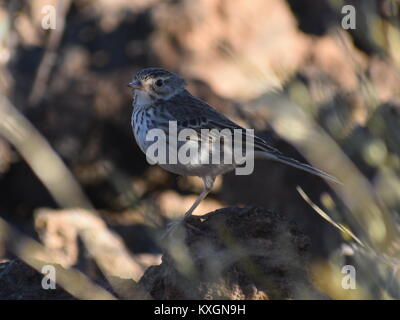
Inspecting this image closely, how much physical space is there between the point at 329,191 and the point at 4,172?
5144 mm

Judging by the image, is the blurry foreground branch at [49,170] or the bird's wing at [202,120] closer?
the blurry foreground branch at [49,170]

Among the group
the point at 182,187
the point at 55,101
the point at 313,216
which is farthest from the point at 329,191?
the point at 55,101

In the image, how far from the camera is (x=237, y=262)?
479 cm

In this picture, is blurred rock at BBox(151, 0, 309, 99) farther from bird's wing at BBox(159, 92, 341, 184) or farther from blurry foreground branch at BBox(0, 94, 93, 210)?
→ blurry foreground branch at BBox(0, 94, 93, 210)

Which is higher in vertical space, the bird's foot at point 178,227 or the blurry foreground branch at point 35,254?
the bird's foot at point 178,227

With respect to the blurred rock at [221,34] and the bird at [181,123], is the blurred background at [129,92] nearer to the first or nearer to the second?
the blurred rock at [221,34]

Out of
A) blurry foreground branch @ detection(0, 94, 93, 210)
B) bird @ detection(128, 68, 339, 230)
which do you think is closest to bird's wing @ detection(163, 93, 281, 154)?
bird @ detection(128, 68, 339, 230)

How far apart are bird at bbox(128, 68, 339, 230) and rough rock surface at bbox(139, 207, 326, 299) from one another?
56 cm

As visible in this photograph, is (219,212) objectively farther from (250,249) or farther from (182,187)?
(182,187)

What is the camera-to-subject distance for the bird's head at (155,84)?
274 inches

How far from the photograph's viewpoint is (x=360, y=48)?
11.6 meters

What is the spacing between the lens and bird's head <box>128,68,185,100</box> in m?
6.96

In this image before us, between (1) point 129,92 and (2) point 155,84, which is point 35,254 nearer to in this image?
(2) point 155,84

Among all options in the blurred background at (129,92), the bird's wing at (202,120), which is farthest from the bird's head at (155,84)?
the blurred background at (129,92)
